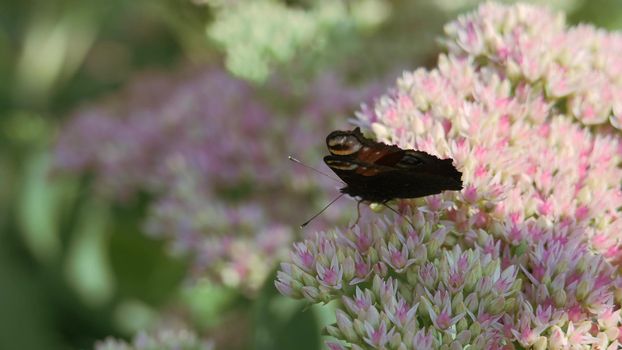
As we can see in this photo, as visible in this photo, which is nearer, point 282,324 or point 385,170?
point 385,170

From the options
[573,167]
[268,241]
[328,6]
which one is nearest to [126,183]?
[268,241]

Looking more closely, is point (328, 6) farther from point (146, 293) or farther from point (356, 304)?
point (356, 304)

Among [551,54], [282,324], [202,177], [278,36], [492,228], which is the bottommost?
[492,228]

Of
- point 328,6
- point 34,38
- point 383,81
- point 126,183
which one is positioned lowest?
point 383,81

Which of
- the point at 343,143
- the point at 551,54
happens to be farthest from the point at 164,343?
the point at 551,54

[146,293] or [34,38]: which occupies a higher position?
[34,38]

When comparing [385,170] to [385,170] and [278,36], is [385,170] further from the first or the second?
[278,36]

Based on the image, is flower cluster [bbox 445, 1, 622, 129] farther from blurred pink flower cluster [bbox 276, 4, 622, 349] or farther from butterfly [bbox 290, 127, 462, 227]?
butterfly [bbox 290, 127, 462, 227]
